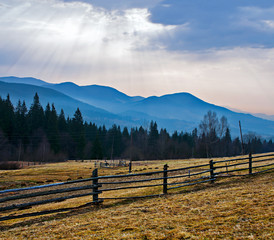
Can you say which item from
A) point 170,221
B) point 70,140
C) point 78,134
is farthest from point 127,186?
point 78,134

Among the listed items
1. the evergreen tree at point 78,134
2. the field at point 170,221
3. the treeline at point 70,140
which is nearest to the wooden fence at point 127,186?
the field at point 170,221

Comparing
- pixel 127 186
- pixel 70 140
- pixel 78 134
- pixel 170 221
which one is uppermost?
pixel 78 134

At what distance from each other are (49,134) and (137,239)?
105 metres

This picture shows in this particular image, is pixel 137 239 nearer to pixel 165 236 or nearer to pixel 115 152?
pixel 165 236

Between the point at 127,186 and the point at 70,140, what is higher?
the point at 70,140

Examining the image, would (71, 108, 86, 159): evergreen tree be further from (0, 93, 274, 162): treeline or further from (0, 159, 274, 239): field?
(0, 159, 274, 239): field

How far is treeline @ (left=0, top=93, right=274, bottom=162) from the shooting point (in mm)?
90562

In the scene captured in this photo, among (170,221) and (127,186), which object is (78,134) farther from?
(170,221)

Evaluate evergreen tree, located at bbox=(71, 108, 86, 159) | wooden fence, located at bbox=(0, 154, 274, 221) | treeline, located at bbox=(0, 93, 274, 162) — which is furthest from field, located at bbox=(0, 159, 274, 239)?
evergreen tree, located at bbox=(71, 108, 86, 159)

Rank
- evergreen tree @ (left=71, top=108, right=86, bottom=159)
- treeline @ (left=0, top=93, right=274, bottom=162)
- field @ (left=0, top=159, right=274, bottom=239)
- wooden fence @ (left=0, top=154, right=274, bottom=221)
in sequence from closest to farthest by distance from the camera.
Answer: field @ (left=0, top=159, right=274, bottom=239)
wooden fence @ (left=0, top=154, right=274, bottom=221)
treeline @ (left=0, top=93, right=274, bottom=162)
evergreen tree @ (left=71, top=108, right=86, bottom=159)

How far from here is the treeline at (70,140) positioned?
90.6m

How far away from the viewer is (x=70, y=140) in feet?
370

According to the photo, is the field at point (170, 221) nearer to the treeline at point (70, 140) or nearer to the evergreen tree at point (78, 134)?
the treeline at point (70, 140)

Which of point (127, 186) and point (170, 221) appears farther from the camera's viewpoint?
point (127, 186)
